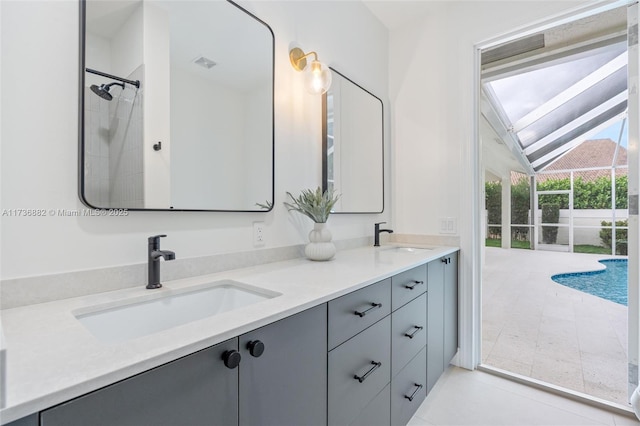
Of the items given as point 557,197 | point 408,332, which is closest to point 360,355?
point 408,332

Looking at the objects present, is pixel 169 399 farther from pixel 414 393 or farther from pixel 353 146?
pixel 353 146

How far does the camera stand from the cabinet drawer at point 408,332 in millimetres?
1354

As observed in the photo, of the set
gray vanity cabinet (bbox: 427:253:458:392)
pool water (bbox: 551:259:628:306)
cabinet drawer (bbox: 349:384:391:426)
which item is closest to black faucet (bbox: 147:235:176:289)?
cabinet drawer (bbox: 349:384:391:426)

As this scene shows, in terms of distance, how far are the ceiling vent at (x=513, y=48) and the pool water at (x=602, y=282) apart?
2.49 metres

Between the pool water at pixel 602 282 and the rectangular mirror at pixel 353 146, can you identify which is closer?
the rectangular mirror at pixel 353 146

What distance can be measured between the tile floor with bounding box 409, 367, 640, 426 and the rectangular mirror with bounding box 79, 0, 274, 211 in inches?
60.7

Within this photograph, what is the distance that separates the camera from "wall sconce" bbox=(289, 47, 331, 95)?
1695 mm

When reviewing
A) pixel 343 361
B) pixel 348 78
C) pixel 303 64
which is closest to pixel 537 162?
pixel 348 78

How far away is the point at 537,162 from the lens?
14.6ft

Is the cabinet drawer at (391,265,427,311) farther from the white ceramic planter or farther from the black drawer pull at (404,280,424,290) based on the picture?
the white ceramic planter

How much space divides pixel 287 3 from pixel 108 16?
988mm

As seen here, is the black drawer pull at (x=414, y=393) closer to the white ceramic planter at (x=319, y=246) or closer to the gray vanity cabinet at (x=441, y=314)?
the gray vanity cabinet at (x=441, y=314)

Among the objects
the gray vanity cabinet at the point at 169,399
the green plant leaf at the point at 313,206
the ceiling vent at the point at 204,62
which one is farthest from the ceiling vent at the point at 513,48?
the gray vanity cabinet at the point at 169,399

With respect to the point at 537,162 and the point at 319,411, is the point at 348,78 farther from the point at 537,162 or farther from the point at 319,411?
the point at 537,162
